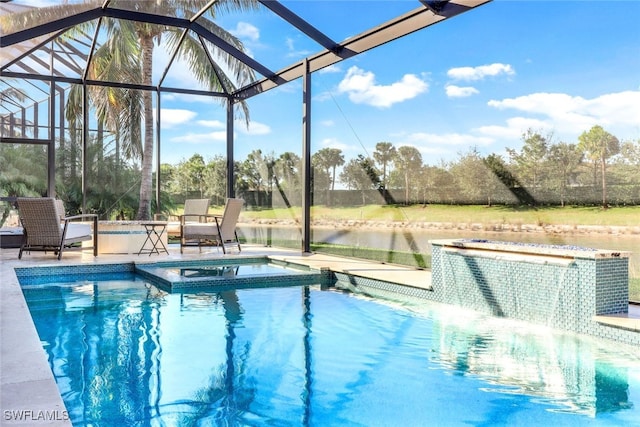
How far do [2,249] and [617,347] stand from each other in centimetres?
917

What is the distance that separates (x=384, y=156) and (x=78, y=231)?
17.8 feet

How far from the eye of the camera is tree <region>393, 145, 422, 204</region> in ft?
31.5

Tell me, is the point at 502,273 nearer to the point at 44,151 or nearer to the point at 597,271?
the point at 597,271

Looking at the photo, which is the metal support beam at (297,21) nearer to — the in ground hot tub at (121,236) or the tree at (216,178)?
the in ground hot tub at (121,236)

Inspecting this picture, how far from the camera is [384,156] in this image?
1028 cm

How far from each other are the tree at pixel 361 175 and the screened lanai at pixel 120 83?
0.99 metres

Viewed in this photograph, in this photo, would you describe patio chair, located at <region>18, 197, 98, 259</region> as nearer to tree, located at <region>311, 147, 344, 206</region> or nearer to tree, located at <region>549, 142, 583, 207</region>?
tree, located at <region>311, 147, 344, 206</region>

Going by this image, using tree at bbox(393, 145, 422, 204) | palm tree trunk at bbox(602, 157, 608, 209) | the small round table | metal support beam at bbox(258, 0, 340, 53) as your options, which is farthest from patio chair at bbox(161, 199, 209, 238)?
palm tree trunk at bbox(602, 157, 608, 209)

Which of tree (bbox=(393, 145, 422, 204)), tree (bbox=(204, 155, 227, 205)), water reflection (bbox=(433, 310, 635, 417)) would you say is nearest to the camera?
water reflection (bbox=(433, 310, 635, 417))

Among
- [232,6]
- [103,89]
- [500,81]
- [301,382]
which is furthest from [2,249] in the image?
[500,81]

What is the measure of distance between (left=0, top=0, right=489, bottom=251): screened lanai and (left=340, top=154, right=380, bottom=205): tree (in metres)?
0.99

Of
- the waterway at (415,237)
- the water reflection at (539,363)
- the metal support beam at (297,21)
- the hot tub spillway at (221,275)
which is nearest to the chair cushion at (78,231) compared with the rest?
the hot tub spillway at (221,275)

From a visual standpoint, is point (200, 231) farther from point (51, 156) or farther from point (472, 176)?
point (472, 176)

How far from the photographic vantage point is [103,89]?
1169 cm
